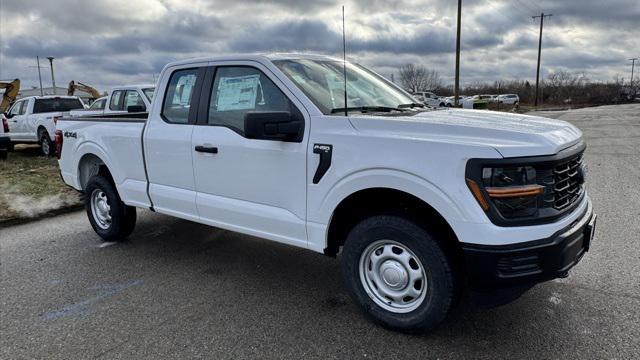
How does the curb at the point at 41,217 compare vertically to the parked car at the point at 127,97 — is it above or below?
below

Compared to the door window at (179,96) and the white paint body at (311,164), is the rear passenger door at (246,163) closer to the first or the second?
the white paint body at (311,164)

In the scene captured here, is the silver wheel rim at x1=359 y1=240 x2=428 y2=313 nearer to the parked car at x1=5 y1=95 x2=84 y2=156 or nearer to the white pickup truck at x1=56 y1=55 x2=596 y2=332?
the white pickup truck at x1=56 y1=55 x2=596 y2=332

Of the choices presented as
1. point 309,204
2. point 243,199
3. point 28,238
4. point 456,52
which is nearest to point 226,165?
point 243,199

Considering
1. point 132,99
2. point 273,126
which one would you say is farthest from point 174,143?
point 132,99

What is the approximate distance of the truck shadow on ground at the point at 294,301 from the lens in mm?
3219

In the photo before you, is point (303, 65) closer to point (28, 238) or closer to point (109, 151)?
point (109, 151)

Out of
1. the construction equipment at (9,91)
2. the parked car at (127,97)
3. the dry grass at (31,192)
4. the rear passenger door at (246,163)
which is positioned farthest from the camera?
the construction equipment at (9,91)

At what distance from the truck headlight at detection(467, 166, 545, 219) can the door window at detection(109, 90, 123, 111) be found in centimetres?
1130

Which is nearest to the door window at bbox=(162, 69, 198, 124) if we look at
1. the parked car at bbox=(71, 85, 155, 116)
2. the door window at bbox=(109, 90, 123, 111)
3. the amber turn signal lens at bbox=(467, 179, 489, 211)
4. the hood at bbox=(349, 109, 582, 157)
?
the hood at bbox=(349, 109, 582, 157)

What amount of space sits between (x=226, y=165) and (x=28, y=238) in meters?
3.65

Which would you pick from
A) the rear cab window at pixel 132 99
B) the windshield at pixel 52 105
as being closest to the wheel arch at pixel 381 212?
the rear cab window at pixel 132 99

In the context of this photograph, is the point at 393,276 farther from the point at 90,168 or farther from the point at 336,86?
the point at 90,168

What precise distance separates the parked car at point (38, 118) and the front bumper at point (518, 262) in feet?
47.3

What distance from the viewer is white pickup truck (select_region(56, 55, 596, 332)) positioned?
2777 mm
